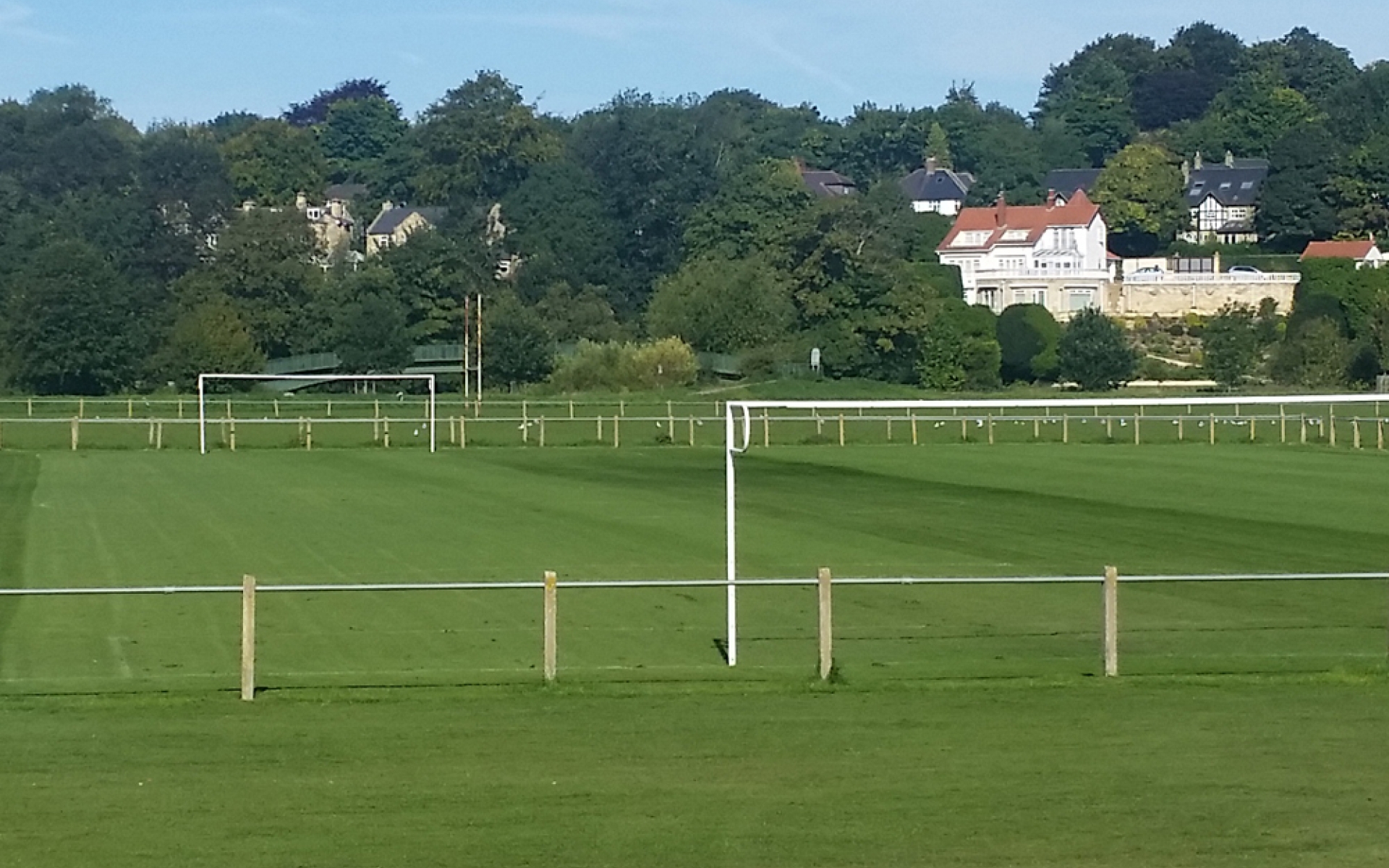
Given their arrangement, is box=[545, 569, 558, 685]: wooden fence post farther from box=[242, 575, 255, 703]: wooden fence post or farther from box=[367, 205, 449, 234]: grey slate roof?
box=[367, 205, 449, 234]: grey slate roof

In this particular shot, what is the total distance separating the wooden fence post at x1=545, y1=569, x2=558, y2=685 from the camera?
16.8 meters

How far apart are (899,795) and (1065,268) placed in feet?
444

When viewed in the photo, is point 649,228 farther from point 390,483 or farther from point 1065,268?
point 390,483

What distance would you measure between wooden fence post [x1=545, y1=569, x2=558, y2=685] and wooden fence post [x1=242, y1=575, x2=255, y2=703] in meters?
2.26

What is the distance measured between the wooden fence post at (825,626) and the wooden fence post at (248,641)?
4.44 meters

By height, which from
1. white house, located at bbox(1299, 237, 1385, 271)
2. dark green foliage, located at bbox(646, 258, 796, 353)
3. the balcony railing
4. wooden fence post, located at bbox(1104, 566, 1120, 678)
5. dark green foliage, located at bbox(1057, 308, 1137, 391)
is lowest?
wooden fence post, located at bbox(1104, 566, 1120, 678)

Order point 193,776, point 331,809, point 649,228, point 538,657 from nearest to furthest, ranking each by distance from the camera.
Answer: point 331,809 < point 193,776 < point 538,657 < point 649,228

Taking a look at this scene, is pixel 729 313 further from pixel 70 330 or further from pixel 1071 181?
pixel 1071 181

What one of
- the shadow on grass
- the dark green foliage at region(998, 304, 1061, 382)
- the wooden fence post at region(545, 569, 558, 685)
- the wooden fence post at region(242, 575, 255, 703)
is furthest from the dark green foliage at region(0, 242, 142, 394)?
the wooden fence post at region(545, 569, 558, 685)

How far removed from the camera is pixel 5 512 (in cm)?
3691

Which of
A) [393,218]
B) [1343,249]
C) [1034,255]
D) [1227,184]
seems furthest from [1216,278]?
[393,218]

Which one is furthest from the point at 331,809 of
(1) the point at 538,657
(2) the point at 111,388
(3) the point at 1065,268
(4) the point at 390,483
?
(3) the point at 1065,268

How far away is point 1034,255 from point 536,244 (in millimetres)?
35767

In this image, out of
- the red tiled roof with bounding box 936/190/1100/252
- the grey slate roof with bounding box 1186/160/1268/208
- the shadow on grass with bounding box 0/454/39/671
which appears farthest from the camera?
the grey slate roof with bounding box 1186/160/1268/208
